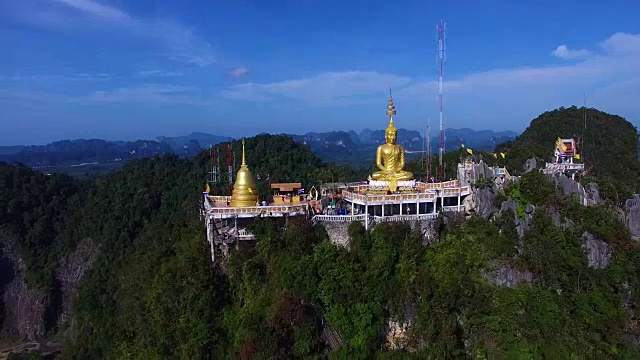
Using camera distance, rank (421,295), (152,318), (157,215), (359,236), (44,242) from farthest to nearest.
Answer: (44,242)
(157,215)
(152,318)
(359,236)
(421,295)

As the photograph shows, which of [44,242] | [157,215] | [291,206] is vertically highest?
[291,206]

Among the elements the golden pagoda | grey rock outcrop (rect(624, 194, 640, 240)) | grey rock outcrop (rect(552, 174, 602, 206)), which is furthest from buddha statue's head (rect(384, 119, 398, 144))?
grey rock outcrop (rect(624, 194, 640, 240))

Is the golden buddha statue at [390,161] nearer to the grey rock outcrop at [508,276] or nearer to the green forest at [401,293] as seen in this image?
the green forest at [401,293]

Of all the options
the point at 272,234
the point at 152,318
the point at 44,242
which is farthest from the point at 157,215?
the point at 272,234

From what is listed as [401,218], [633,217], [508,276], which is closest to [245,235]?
[401,218]

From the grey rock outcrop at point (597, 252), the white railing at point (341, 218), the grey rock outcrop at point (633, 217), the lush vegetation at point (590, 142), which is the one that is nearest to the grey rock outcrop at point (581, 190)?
A: the grey rock outcrop at point (633, 217)

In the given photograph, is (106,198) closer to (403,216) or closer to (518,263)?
(403,216)

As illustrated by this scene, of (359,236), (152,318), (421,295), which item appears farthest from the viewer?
(152,318)
